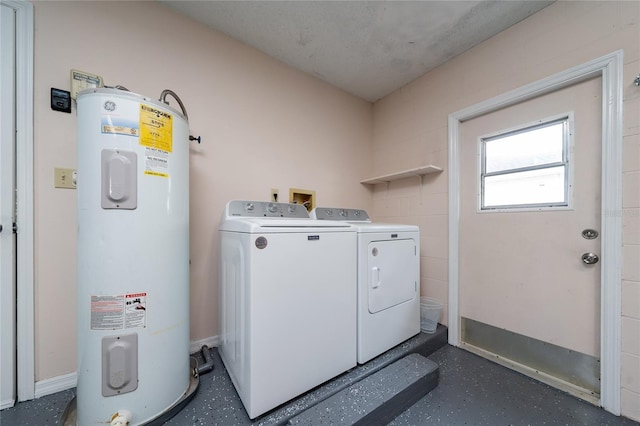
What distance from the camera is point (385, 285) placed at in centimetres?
161

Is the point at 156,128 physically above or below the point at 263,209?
above

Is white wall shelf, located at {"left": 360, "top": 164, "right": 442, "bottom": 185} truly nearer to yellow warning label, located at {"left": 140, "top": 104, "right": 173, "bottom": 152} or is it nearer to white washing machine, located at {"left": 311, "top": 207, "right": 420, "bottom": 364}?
white washing machine, located at {"left": 311, "top": 207, "right": 420, "bottom": 364}

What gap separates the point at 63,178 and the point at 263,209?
114 centimetres

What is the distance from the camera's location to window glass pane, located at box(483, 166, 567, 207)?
5.18 feet

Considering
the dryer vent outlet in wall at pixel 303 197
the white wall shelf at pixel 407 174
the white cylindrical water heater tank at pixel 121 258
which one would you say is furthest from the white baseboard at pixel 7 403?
the white wall shelf at pixel 407 174

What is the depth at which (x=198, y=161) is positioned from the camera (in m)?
1.74

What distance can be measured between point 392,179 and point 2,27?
293 centimetres

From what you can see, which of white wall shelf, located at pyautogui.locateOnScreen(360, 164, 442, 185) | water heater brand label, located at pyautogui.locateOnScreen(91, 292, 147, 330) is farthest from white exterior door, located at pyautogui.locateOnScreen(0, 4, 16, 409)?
white wall shelf, located at pyautogui.locateOnScreen(360, 164, 442, 185)

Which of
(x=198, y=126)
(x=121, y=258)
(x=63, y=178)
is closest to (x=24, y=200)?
(x=63, y=178)

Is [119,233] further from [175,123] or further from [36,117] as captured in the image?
[36,117]

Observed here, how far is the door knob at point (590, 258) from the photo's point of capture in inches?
55.0

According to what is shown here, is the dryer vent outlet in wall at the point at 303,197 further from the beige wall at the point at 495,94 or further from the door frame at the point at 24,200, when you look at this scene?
the door frame at the point at 24,200

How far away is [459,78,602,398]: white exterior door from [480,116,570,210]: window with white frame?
32 mm

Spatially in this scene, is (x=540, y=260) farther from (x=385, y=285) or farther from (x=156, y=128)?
(x=156, y=128)
